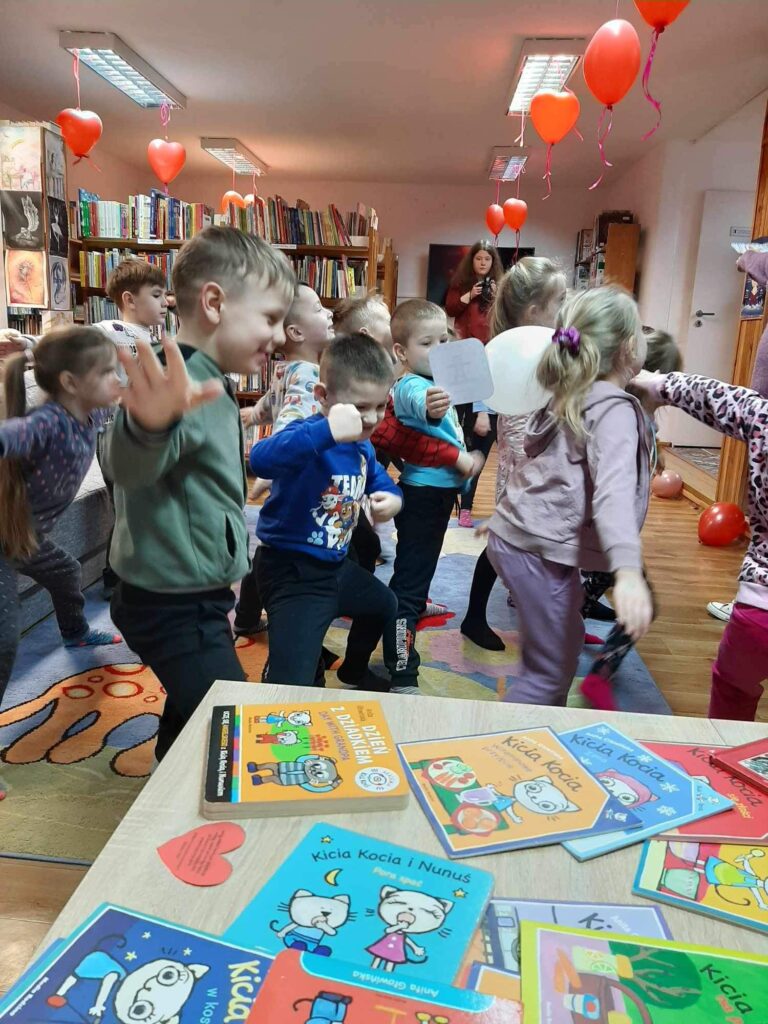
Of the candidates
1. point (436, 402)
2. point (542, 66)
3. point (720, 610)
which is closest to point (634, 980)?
point (436, 402)

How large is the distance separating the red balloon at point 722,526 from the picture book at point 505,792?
3.57 meters

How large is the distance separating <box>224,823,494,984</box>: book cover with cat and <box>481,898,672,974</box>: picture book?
1 centimetres

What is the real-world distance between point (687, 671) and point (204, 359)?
195 cm

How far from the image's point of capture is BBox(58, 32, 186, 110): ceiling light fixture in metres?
4.84

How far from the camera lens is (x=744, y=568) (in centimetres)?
145

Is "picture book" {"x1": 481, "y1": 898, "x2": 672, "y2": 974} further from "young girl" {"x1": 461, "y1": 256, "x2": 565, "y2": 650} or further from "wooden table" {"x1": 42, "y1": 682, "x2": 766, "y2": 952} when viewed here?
"young girl" {"x1": 461, "y1": 256, "x2": 565, "y2": 650}

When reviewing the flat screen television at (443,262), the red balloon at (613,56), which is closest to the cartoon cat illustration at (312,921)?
the red balloon at (613,56)

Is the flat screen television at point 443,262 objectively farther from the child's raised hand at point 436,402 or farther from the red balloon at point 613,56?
the child's raised hand at point 436,402

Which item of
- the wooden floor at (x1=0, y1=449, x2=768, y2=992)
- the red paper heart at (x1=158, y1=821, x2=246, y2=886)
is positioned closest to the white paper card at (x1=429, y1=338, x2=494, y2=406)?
the red paper heart at (x1=158, y1=821, x2=246, y2=886)

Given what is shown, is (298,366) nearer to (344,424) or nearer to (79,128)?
(344,424)

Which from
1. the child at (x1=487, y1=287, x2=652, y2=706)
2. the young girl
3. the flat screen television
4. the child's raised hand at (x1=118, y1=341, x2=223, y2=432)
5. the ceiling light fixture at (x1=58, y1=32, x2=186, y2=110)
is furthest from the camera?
the flat screen television

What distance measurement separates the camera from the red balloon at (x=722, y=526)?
4004 mm

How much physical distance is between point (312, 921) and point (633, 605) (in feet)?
2.26

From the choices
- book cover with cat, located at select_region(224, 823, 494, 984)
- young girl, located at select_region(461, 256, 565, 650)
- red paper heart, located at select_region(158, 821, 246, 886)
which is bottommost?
red paper heart, located at select_region(158, 821, 246, 886)
